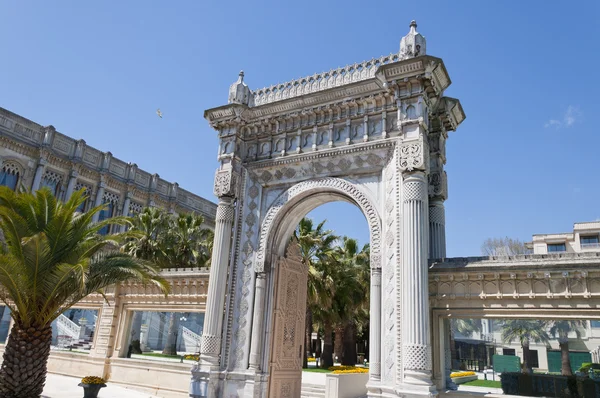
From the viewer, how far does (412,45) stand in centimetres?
1112

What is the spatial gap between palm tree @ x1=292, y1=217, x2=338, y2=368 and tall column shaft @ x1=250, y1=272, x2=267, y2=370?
856 centimetres

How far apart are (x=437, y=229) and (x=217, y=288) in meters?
5.84

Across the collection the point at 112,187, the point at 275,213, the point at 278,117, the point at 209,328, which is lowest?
the point at 209,328

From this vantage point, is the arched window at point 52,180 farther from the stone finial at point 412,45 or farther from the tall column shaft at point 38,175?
the stone finial at point 412,45

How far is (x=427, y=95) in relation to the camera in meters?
11.1

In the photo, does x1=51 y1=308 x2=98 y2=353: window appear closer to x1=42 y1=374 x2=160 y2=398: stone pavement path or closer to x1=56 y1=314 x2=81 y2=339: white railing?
x1=56 y1=314 x2=81 y2=339: white railing

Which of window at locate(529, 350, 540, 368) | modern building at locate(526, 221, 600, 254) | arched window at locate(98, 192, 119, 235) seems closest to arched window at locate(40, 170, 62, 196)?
arched window at locate(98, 192, 119, 235)

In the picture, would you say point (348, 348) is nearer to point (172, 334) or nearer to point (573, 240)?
point (172, 334)

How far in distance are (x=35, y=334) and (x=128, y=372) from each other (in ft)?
16.6

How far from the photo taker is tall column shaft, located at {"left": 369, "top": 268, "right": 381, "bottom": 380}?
985cm

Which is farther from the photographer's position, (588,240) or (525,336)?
(588,240)

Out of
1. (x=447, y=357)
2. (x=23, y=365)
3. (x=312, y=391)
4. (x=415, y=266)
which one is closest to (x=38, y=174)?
(x=23, y=365)

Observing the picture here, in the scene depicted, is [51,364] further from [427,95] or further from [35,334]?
[427,95]

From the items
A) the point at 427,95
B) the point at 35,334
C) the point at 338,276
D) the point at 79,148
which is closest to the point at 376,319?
the point at 427,95
